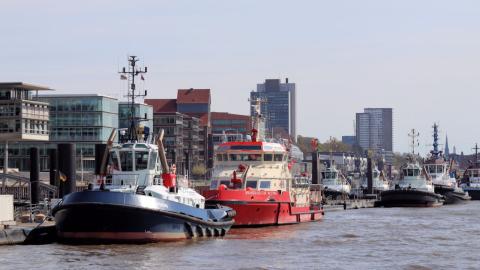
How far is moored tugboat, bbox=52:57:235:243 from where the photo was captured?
47.1 meters

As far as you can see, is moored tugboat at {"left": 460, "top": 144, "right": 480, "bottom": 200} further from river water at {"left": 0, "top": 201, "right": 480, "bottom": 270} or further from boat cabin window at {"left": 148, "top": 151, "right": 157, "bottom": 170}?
boat cabin window at {"left": 148, "top": 151, "right": 157, "bottom": 170}

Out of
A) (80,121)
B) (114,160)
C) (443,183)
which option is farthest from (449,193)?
(114,160)

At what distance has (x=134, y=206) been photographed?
4700cm

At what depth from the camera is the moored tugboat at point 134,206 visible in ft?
155

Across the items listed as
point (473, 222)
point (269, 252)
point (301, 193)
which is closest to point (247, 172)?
point (301, 193)

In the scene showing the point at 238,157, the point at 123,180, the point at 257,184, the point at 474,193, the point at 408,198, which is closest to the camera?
the point at 123,180

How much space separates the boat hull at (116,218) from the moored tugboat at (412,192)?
230 ft

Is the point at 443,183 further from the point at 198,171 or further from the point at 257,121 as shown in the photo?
the point at 257,121

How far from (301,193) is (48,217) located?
23.0 metres

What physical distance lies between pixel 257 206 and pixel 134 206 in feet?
58.1

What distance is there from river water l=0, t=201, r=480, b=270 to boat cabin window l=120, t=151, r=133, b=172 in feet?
16.1

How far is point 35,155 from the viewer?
64.6 meters

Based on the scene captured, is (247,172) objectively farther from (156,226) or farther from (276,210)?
(156,226)

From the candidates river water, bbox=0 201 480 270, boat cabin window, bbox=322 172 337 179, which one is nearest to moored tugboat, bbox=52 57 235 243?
river water, bbox=0 201 480 270
